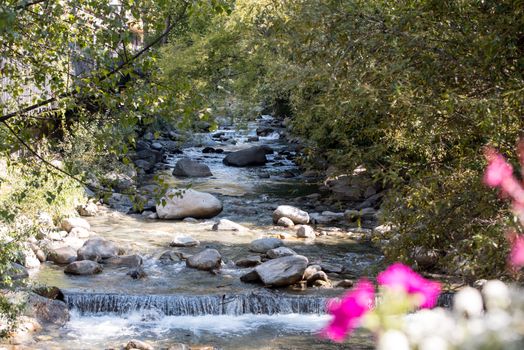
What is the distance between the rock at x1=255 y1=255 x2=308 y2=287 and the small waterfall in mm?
644

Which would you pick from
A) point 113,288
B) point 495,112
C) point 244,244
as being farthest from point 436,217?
point 244,244

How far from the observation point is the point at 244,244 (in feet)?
48.2

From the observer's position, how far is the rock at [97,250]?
42.8 feet

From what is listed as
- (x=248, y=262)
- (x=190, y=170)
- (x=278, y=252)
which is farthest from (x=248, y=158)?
(x=248, y=262)

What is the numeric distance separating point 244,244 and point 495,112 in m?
10.0

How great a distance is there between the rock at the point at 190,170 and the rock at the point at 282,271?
11845 mm

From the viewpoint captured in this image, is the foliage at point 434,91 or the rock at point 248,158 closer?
the foliage at point 434,91

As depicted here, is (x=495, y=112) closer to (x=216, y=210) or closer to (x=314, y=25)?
(x=314, y=25)

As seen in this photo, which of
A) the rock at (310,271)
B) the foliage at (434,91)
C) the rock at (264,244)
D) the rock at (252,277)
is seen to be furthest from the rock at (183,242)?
the foliage at (434,91)

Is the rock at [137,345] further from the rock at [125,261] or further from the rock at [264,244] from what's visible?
the rock at [264,244]

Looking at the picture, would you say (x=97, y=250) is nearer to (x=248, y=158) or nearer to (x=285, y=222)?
(x=285, y=222)

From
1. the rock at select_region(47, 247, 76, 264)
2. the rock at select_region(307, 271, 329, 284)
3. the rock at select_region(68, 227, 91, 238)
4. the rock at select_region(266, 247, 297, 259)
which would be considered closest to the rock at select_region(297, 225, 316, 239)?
the rock at select_region(266, 247, 297, 259)

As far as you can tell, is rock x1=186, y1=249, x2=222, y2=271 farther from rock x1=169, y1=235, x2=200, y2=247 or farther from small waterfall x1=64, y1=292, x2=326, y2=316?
small waterfall x1=64, y1=292, x2=326, y2=316

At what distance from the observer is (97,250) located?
13.2m
